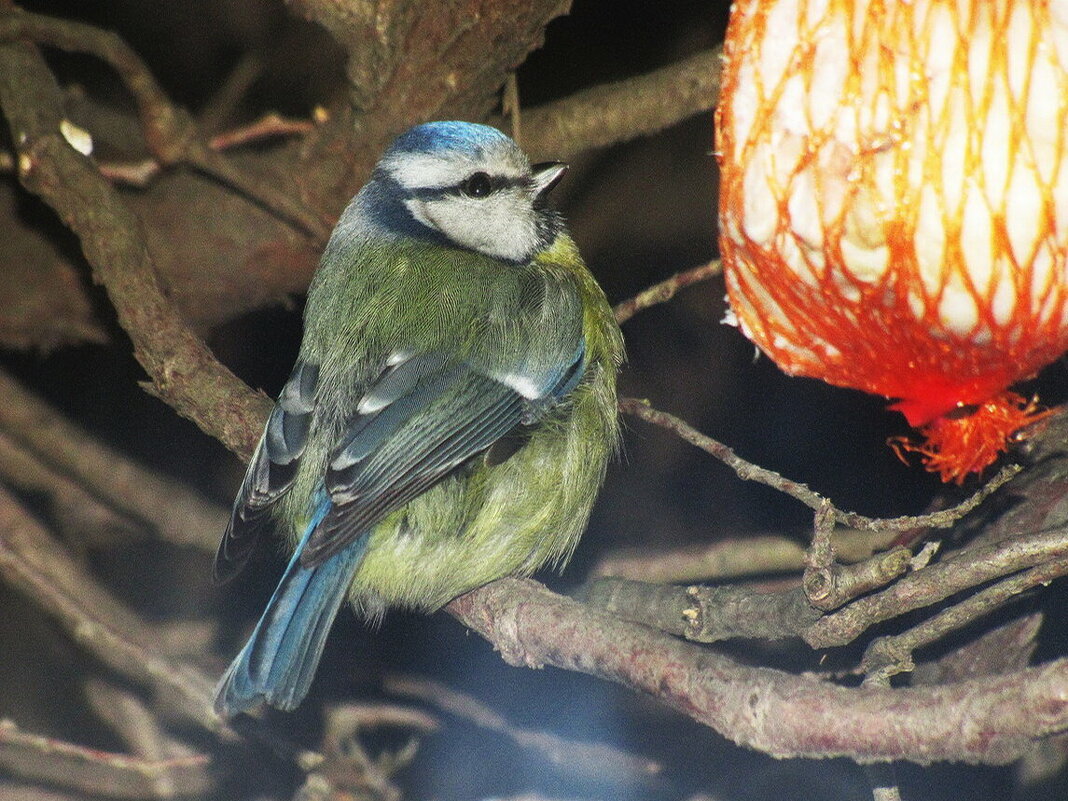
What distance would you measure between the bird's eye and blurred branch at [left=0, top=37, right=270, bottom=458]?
57 cm

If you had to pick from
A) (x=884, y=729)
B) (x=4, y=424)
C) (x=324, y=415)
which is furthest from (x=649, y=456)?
(x=884, y=729)

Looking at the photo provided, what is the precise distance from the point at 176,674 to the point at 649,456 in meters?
1.39

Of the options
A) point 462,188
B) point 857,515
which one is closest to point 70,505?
point 462,188

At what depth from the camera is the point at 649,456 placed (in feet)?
10.5

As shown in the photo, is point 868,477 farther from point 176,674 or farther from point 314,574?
point 176,674

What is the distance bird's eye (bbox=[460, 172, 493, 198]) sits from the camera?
2320 mm

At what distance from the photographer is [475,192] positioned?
2352 millimetres

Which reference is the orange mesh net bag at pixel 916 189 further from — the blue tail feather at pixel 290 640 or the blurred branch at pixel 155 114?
the blurred branch at pixel 155 114

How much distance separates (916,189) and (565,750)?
1.55 m

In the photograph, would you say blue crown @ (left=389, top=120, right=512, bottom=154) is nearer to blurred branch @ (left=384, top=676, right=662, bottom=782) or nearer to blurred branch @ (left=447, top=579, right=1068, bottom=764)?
blurred branch @ (left=447, top=579, right=1068, bottom=764)

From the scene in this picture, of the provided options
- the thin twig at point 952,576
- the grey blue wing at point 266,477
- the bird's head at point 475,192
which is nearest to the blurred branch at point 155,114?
the bird's head at point 475,192

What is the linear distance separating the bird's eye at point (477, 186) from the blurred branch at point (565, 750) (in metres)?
1.16

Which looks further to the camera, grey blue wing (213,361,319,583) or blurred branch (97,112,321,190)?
blurred branch (97,112,321,190)

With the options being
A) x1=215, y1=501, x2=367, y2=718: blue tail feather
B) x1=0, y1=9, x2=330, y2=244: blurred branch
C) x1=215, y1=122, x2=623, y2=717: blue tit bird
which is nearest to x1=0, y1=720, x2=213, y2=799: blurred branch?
x1=215, y1=122, x2=623, y2=717: blue tit bird
